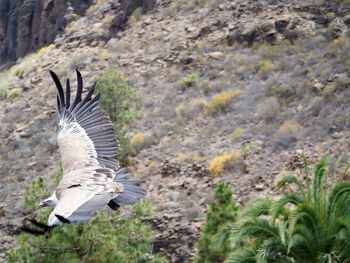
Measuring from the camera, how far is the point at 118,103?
19016 millimetres

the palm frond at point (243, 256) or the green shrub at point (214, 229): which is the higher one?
the palm frond at point (243, 256)

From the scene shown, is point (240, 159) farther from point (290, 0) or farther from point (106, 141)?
point (290, 0)

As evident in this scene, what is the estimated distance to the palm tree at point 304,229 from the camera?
8.83 m

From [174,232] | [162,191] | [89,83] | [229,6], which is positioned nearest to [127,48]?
[89,83]

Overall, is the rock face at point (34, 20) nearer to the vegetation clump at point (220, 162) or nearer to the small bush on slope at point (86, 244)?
the vegetation clump at point (220, 162)

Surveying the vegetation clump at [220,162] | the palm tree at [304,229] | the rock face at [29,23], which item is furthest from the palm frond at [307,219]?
the rock face at [29,23]

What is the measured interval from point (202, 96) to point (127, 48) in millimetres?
7973

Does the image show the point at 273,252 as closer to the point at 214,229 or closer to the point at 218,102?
the point at 214,229

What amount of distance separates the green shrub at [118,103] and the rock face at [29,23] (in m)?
16.5

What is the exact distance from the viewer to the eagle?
5.31m

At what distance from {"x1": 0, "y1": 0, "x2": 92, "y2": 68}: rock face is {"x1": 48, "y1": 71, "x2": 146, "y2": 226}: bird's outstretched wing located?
2801 centimetres

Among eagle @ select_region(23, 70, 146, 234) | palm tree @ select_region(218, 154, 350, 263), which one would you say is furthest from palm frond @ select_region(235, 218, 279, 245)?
eagle @ select_region(23, 70, 146, 234)

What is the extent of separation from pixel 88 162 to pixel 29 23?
3228cm

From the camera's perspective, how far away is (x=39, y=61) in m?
32.0
